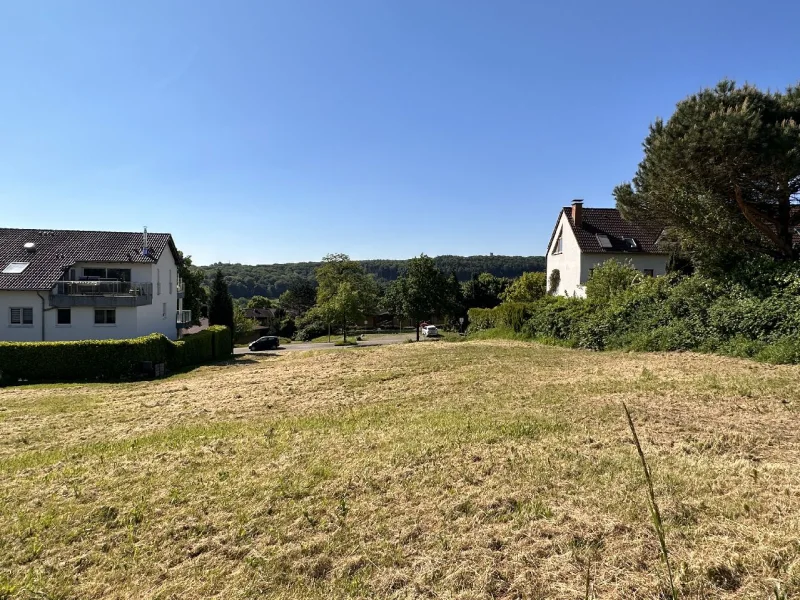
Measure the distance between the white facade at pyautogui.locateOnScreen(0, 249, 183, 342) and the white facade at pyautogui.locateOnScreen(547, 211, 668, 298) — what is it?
28189mm

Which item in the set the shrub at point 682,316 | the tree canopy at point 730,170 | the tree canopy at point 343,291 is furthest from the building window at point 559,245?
the tree canopy at point 343,291

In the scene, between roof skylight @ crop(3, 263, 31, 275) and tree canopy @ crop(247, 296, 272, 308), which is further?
tree canopy @ crop(247, 296, 272, 308)

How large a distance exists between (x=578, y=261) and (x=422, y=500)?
30.7 meters

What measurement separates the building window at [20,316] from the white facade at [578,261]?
110 ft

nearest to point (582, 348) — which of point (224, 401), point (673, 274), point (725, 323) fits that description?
point (673, 274)

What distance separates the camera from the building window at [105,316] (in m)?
27.7

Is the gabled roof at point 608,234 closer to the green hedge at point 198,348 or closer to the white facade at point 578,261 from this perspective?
the white facade at point 578,261

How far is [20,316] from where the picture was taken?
2638 centimetres

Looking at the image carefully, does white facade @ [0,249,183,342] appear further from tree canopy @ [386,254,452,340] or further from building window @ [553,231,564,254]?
building window @ [553,231,564,254]

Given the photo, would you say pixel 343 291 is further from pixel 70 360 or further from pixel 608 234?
pixel 70 360

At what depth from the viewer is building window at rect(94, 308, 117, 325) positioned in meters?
27.7

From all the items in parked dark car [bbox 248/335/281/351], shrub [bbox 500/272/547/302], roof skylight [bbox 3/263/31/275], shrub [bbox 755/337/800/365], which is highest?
roof skylight [bbox 3/263/31/275]

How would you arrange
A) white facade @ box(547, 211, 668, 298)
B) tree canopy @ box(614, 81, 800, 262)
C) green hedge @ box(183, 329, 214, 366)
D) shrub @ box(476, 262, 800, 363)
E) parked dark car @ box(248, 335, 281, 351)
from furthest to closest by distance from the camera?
parked dark car @ box(248, 335, 281, 351) → white facade @ box(547, 211, 668, 298) → green hedge @ box(183, 329, 214, 366) → tree canopy @ box(614, 81, 800, 262) → shrub @ box(476, 262, 800, 363)

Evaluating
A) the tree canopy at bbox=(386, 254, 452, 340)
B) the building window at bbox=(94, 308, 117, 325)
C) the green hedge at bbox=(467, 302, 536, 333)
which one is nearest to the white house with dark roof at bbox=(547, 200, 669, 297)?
the green hedge at bbox=(467, 302, 536, 333)
